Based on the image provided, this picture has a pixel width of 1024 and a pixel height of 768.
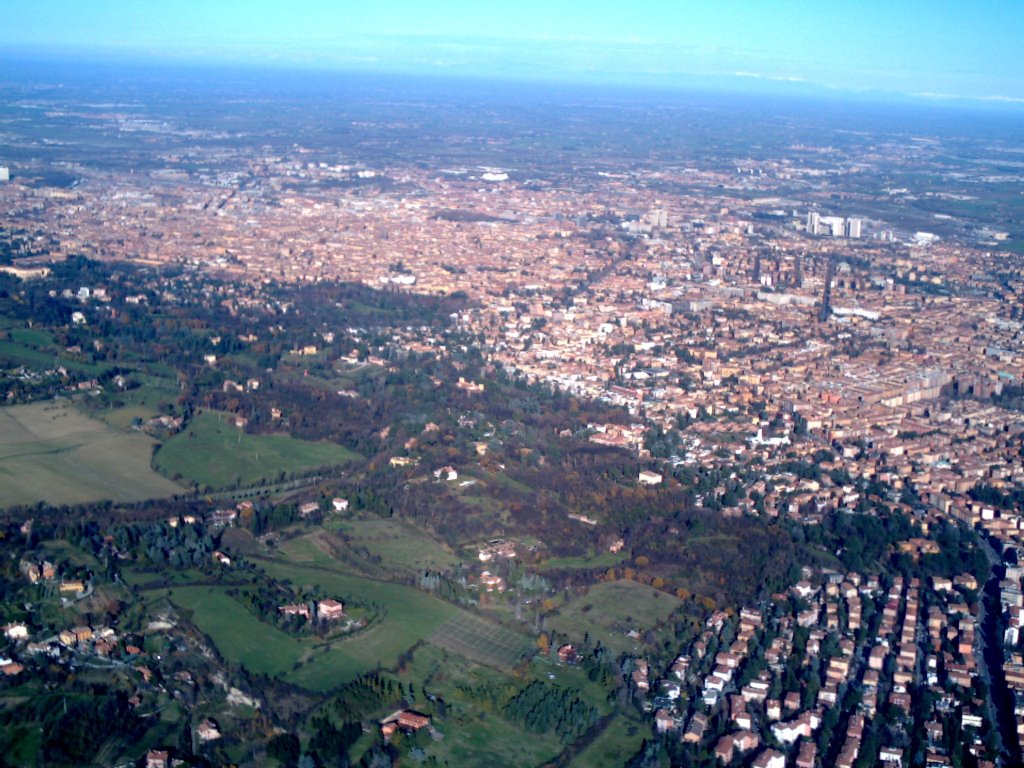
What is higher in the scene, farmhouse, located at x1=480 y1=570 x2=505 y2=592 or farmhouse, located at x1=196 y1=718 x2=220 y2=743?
farmhouse, located at x1=480 y1=570 x2=505 y2=592

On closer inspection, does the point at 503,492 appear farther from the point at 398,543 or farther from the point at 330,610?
the point at 330,610

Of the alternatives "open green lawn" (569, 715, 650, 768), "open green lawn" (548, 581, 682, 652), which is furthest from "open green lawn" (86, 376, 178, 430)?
"open green lawn" (569, 715, 650, 768)

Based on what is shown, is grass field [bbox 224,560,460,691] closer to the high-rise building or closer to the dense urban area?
the dense urban area

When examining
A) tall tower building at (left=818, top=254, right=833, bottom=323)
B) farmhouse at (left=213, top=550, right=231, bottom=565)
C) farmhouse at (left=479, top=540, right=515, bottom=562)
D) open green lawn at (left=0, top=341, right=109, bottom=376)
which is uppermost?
tall tower building at (left=818, top=254, right=833, bottom=323)

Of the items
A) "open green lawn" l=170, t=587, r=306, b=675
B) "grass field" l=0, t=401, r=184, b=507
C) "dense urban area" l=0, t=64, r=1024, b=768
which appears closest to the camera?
"dense urban area" l=0, t=64, r=1024, b=768

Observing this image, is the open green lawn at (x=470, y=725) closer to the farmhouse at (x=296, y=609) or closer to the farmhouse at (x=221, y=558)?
the farmhouse at (x=296, y=609)

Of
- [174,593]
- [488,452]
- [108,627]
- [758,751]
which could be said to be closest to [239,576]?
[174,593]

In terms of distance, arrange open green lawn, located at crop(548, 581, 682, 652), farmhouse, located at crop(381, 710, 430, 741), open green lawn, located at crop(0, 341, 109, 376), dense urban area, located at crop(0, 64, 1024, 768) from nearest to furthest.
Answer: farmhouse, located at crop(381, 710, 430, 741)
dense urban area, located at crop(0, 64, 1024, 768)
open green lawn, located at crop(548, 581, 682, 652)
open green lawn, located at crop(0, 341, 109, 376)
